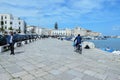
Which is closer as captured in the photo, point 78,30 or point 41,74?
point 41,74

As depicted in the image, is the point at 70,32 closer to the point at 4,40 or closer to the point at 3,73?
the point at 4,40

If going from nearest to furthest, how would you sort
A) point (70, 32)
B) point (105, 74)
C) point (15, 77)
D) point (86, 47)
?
1. point (15, 77)
2. point (105, 74)
3. point (86, 47)
4. point (70, 32)

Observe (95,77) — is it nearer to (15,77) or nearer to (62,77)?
(62,77)

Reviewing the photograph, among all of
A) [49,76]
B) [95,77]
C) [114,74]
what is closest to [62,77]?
[49,76]

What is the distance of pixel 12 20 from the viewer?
82688 mm

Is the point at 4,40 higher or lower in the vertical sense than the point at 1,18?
lower

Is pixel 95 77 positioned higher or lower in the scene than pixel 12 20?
lower

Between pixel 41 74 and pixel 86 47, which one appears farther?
pixel 86 47

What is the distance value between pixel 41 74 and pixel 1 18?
85.7 metres

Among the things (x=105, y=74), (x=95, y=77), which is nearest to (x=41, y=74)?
(x=95, y=77)

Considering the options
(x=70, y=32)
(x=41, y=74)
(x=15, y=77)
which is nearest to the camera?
(x=15, y=77)

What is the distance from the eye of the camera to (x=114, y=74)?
20.9 ft

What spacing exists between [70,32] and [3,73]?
149528mm

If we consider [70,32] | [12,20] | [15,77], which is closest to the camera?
[15,77]
